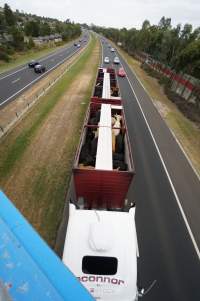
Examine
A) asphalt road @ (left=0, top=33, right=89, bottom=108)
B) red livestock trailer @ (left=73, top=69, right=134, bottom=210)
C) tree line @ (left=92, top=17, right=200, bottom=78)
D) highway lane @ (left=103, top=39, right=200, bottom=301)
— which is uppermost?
tree line @ (left=92, top=17, right=200, bottom=78)

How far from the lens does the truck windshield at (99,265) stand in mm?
6938

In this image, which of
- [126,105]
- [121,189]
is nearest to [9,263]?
[121,189]

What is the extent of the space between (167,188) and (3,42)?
2575 inches

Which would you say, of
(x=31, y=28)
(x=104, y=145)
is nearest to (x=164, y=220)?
(x=104, y=145)

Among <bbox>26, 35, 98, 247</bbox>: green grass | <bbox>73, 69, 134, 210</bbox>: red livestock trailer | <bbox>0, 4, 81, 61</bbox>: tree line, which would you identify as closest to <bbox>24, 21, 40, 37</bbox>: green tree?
<bbox>0, 4, 81, 61</bbox>: tree line

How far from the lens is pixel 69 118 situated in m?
21.3

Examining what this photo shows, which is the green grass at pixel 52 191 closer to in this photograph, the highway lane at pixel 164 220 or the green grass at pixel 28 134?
the green grass at pixel 28 134

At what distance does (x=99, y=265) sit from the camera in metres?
7.02

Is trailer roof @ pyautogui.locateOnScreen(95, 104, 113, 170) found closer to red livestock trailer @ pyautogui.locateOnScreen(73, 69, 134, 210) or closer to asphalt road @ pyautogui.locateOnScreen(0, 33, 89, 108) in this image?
red livestock trailer @ pyautogui.locateOnScreen(73, 69, 134, 210)

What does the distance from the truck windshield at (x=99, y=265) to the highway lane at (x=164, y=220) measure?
8.01 feet

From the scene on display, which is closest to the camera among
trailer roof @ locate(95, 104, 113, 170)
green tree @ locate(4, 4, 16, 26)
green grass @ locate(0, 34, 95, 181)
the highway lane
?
the highway lane

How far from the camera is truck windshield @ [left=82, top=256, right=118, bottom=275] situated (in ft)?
22.8

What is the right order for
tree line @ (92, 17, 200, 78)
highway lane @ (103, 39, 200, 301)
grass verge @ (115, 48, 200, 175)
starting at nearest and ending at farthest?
highway lane @ (103, 39, 200, 301) < grass verge @ (115, 48, 200, 175) < tree line @ (92, 17, 200, 78)

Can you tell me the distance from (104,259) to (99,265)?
0.84ft
